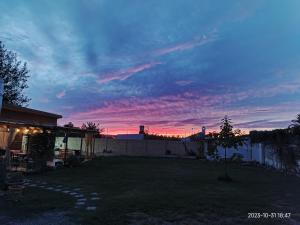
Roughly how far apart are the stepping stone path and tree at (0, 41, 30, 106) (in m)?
19.5

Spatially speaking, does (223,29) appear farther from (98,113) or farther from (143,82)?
(98,113)

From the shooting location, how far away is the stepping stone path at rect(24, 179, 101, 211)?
7.27 metres

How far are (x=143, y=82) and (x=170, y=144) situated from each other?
59.3 ft

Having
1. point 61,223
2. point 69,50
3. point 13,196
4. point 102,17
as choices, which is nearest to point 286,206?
point 61,223

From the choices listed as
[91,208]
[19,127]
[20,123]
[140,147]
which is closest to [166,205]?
[91,208]

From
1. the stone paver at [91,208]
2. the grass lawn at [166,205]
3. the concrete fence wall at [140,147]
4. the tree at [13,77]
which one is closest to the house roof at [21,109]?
the tree at [13,77]

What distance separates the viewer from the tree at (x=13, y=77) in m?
27.5

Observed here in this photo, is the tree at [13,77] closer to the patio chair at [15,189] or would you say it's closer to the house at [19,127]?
the house at [19,127]

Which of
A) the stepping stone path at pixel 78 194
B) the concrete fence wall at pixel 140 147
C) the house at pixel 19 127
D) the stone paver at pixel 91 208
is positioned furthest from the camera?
the concrete fence wall at pixel 140 147

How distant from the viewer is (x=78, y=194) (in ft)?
28.9

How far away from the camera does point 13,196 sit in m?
7.84

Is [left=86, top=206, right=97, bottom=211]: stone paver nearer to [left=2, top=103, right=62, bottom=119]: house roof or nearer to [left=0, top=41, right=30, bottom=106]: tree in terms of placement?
[left=2, top=103, right=62, bottom=119]: house roof

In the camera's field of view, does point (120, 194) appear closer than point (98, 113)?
Yes

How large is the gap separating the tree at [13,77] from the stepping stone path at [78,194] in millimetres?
Result: 19499
